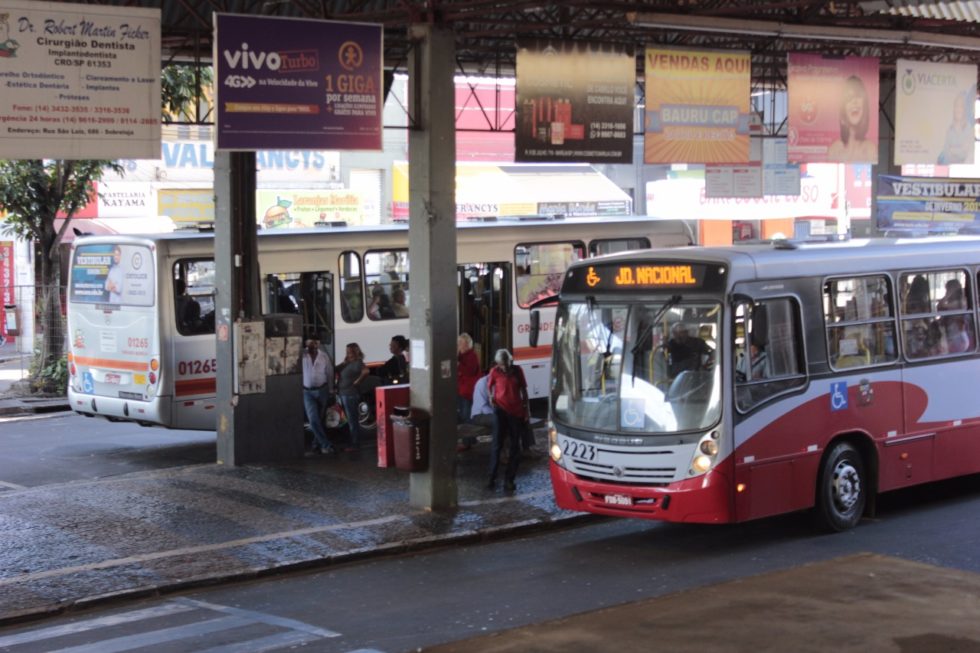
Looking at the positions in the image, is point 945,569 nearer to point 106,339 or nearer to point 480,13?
point 480,13

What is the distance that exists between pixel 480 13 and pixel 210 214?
852 inches

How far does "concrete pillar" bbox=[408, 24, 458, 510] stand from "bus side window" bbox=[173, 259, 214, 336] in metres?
5.69

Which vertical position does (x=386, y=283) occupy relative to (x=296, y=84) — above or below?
below

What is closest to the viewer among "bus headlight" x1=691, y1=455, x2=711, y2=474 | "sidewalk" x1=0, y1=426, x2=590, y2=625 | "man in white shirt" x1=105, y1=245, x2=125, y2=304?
"sidewalk" x1=0, y1=426, x2=590, y2=625

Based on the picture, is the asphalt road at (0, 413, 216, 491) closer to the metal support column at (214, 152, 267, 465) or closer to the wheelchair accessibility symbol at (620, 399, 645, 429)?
the metal support column at (214, 152, 267, 465)

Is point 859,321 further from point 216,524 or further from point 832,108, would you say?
point 216,524

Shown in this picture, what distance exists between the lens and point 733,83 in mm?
17734

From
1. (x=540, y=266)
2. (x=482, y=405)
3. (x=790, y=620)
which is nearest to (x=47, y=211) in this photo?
(x=540, y=266)

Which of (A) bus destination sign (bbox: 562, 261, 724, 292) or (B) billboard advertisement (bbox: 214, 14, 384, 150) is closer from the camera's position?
(A) bus destination sign (bbox: 562, 261, 724, 292)

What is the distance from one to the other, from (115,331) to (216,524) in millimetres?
6591

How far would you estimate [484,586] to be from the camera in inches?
453

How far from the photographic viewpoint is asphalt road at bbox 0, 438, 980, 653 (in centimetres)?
988

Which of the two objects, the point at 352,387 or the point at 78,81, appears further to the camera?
the point at 352,387

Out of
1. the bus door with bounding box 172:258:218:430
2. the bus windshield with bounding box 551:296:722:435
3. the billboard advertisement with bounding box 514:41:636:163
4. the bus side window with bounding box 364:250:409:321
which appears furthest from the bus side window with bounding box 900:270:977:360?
the bus door with bounding box 172:258:218:430
